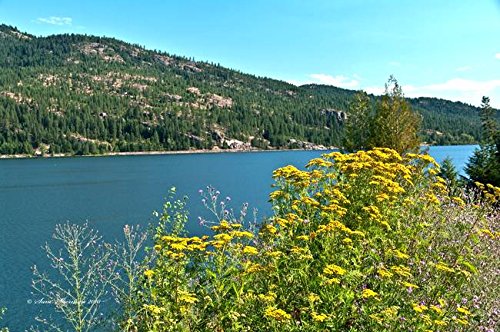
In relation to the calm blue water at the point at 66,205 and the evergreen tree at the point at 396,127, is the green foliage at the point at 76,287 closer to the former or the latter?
the calm blue water at the point at 66,205

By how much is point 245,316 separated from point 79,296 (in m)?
4.85

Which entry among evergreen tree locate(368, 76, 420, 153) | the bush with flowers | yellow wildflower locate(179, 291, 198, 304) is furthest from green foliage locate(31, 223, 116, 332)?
evergreen tree locate(368, 76, 420, 153)

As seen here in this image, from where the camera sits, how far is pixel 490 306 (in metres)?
5.37

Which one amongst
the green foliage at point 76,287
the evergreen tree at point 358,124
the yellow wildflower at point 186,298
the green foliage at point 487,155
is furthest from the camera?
the evergreen tree at point 358,124

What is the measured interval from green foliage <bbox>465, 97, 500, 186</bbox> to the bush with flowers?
16771 millimetres

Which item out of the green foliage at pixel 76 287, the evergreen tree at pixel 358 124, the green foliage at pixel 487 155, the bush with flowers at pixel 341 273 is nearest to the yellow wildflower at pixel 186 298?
the bush with flowers at pixel 341 273

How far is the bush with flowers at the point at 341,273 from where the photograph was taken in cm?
477

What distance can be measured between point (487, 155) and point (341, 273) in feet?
82.2

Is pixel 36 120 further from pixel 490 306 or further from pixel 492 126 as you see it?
pixel 490 306

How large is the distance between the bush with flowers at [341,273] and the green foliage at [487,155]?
16.8 meters

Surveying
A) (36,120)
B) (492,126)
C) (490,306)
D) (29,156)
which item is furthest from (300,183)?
(36,120)

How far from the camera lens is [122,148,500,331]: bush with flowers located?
15.6ft

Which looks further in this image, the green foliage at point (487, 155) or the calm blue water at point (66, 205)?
the calm blue water at point (66, 205)

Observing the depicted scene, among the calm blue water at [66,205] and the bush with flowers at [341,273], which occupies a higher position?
the bush with flowers at [341,273]
